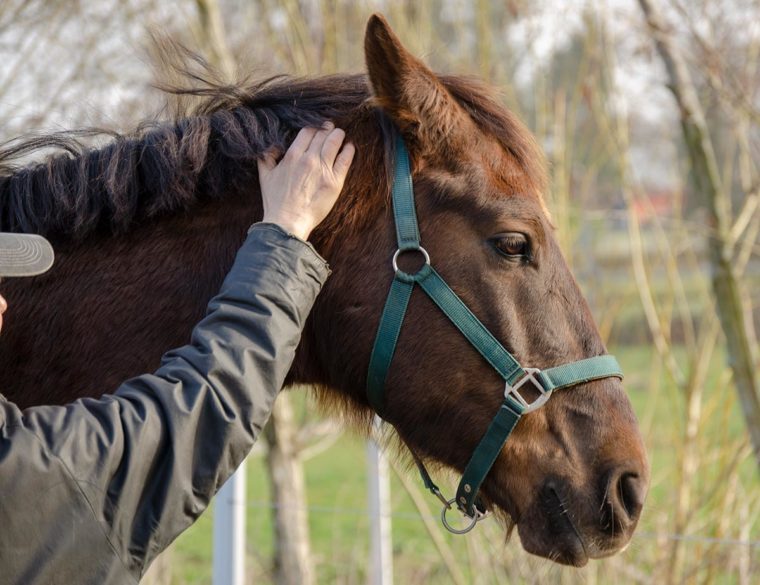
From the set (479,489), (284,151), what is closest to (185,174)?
(284,151)

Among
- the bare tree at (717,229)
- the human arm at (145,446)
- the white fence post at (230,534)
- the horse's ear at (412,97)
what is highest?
the horse's ear at (412,97)

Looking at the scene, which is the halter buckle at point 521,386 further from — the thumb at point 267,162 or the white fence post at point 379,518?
the white fence post at point 379,518

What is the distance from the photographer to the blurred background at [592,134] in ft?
13.0

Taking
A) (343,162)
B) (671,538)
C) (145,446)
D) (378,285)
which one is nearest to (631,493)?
(378,285)

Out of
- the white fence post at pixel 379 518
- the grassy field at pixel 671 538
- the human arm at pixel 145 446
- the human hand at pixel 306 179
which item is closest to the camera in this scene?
the human arm at pixel 145 446

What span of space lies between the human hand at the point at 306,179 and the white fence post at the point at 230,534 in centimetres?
197

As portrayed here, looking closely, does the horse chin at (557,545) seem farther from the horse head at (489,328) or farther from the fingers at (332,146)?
the fingers at (332,146)

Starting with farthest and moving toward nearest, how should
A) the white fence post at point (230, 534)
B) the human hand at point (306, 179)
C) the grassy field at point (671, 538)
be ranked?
1. the grassy field at point (671, 538)
2. the white fence post at point (230, 534)
3. the human hand at point (306, 179)


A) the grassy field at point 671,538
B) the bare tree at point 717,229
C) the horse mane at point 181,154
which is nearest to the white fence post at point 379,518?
the grassy field at point 671,538

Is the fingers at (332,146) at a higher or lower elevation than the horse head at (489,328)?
higher

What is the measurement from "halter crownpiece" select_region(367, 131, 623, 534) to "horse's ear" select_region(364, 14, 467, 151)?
0.47 ft

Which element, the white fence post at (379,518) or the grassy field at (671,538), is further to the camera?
the grassy field at (671,538)

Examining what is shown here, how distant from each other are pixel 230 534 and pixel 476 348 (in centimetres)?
214

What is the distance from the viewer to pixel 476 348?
82.0 inches
